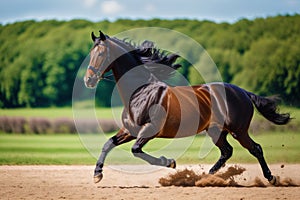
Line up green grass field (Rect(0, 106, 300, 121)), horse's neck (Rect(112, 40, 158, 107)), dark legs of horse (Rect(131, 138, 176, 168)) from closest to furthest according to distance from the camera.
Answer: dark legs of horse (Rect(131, 138, 176, 168)) → horse's neck (Rect(112, 40, 158, 107)) → green grass field (Rect(0, 106, 300, 121))

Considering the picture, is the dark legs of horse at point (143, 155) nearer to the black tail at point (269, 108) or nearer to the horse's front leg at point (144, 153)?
the horse's front leg at point (144, 153)

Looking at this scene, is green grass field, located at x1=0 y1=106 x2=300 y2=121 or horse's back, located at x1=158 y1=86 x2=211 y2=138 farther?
green grass field, located at x1=0 y1=106 x2=300 y2=121

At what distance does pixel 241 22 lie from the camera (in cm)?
4925

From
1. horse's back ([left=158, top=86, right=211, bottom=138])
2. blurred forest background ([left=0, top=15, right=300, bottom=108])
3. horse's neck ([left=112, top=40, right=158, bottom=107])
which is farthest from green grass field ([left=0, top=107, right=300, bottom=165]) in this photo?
blurred forest background ([left=0, top=15, right=300, bottom=108])

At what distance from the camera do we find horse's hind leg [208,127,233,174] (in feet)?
28.4

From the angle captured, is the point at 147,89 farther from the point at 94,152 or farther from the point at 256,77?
the point at 256,77

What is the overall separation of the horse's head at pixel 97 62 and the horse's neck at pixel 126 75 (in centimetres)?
20

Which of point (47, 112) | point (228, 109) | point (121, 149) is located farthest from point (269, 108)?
point (47, 112)

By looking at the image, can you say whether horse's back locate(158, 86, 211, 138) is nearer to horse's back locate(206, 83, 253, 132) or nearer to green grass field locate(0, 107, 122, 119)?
horse's back locate(206, 83, 253, 132)

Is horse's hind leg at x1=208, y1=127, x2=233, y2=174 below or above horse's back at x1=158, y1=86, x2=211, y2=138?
below

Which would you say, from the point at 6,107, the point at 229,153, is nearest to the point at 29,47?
the point at 6,107

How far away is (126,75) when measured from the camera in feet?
26.2

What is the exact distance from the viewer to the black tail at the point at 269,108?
9.09m

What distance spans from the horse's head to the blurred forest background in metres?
24.1
